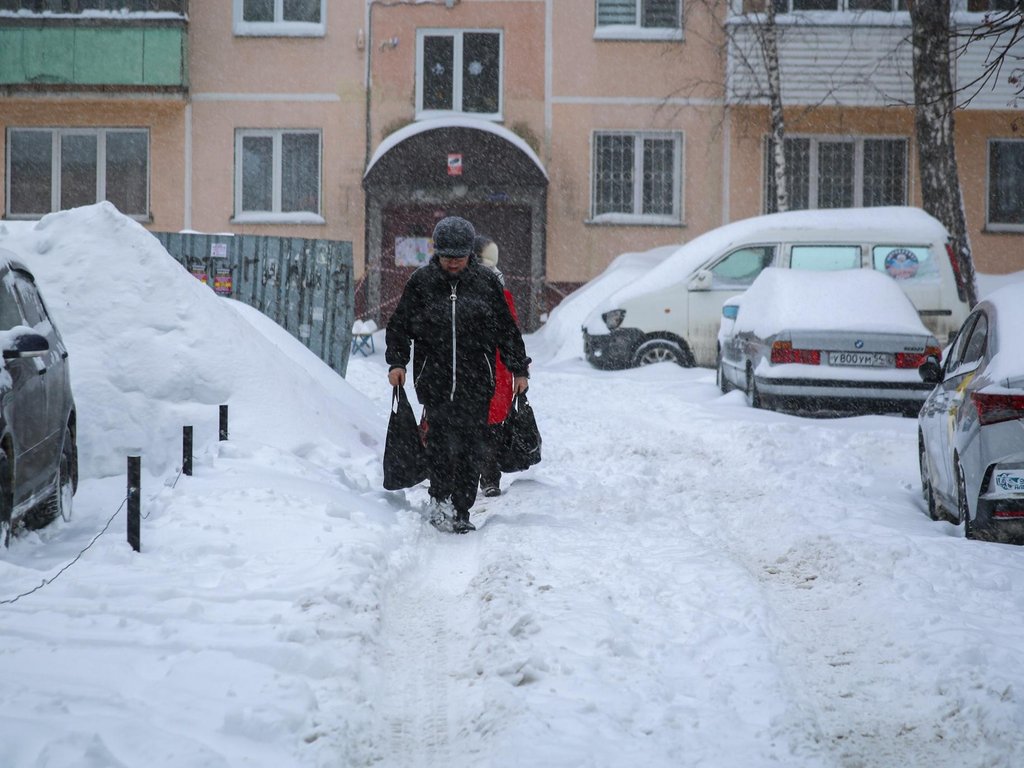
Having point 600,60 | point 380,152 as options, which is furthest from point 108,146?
point 600,60

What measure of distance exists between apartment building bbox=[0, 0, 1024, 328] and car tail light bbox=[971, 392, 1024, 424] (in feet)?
57.7

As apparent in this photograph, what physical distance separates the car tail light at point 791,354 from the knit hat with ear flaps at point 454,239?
5.32m

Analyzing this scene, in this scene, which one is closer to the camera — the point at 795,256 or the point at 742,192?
the point at 795,256

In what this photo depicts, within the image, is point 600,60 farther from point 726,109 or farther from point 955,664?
point 955,664

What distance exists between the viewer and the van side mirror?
1636 cm

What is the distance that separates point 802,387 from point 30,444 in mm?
7385

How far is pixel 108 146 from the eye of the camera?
79.2 ft

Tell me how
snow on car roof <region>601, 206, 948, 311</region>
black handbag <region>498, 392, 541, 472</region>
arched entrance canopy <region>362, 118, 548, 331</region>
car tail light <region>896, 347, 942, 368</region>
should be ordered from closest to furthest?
black handbag <region>498, 392, 541, 472</region> < car tail light <region>896, 347, 942, 368</region> < snow on car roof <region>601, 206, 948, 311</region> < arched entrance canopy <region>362, 118, 548, 331</region>

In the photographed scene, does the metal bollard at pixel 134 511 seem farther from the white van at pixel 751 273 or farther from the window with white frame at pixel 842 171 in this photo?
the window with white frame at pixel 842 171

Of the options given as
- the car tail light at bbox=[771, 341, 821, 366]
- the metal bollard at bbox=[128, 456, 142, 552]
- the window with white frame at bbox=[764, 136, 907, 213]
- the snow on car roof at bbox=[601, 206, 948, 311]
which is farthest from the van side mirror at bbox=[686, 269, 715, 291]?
the metal bollard at bbox=[128, 456, 142, 552]

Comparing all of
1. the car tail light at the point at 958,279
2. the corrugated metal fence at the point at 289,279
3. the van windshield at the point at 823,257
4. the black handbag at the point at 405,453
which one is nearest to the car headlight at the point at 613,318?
the van windshield at the point at 823,257

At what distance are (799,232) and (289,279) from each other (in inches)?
251

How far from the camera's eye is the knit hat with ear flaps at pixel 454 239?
7121mm

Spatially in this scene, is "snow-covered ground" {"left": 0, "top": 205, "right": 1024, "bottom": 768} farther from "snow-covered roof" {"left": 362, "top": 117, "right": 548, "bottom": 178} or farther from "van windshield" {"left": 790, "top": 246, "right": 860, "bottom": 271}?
"snow-covered roof" {"left": 362, "top": 117, "right": 548, "bottom": 178}
